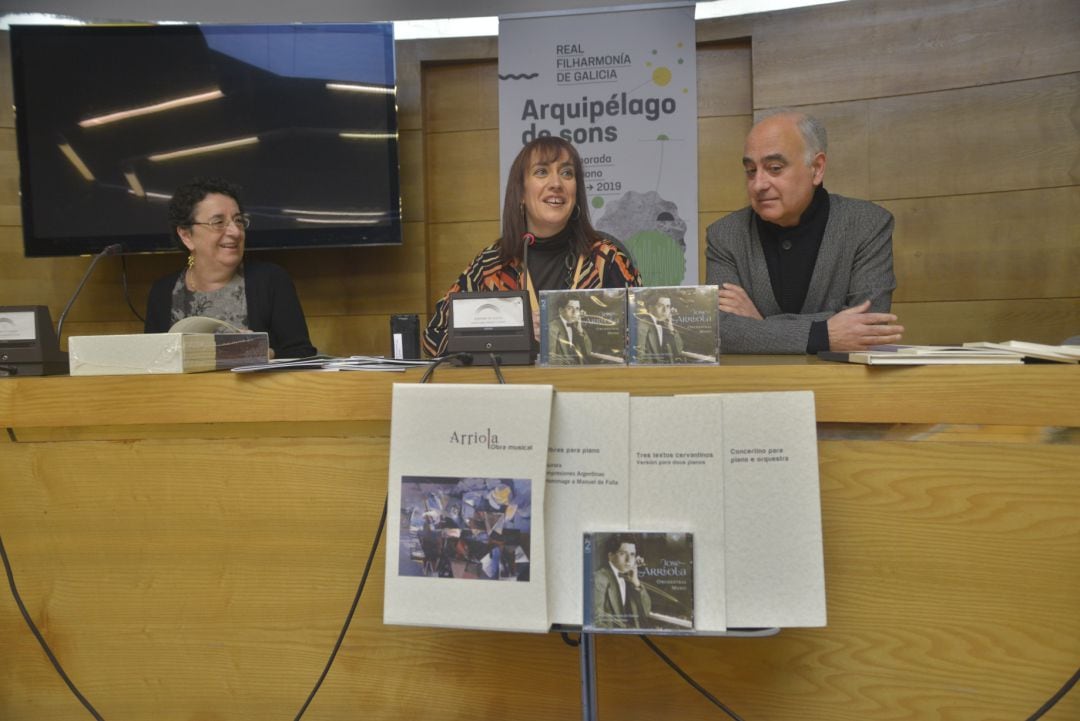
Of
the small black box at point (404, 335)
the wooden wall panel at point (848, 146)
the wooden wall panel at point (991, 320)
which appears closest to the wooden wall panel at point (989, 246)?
the wooden wall panel at point (991, 320)

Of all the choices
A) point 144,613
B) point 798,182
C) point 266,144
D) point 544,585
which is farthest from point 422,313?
point 544,585

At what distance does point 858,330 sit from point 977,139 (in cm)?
165

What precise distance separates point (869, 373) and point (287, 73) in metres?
2.61

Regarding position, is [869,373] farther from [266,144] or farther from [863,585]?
[266,144]

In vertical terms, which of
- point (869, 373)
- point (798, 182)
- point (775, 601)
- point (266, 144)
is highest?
point (266, 144)

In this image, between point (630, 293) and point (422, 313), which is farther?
point (422, 313)

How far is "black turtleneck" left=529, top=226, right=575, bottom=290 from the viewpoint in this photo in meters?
2.06

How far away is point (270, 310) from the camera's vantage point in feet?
7.63

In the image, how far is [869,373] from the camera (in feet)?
2.69

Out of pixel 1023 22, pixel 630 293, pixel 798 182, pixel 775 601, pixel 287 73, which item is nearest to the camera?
pixel 775 601

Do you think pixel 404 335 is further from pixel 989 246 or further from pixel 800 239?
pixel 989 246

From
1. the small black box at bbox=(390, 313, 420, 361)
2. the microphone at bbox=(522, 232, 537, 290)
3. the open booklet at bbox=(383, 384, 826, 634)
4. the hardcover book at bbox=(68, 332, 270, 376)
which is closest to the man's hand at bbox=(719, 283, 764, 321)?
the microphone at bbox=(522, 232, 537, 290)

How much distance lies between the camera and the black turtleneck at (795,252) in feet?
6.26

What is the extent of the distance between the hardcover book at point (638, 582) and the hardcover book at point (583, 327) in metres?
0.24
